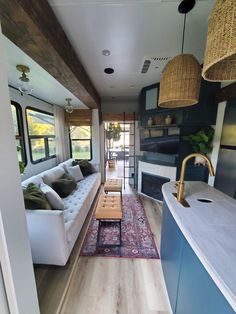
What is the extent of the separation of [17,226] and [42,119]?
359cm

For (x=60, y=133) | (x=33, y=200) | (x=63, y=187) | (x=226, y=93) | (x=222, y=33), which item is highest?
(x=226, y=93)

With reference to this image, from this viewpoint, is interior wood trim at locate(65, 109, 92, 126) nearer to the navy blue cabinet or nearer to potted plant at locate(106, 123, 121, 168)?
potted plant at locate(106, 123, 121, 168)

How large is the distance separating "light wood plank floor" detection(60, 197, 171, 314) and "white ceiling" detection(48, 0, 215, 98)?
2703 millimetres

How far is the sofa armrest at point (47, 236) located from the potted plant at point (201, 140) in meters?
2.72

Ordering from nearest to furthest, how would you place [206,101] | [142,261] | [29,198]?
[29,198] → [142,261] → [206,101]

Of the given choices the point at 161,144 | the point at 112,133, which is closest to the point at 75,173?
the point at 161,144

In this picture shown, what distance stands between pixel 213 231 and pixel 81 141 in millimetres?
4609

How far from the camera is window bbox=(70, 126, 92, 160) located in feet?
16.5

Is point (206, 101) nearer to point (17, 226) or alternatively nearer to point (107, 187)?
point (107, 187)

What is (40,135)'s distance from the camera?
12.6ft

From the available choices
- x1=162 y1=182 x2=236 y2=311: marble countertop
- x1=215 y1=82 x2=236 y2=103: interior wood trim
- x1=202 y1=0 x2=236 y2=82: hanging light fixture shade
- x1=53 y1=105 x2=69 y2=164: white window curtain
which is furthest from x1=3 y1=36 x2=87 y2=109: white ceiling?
x1=215 y1=82 x2=236 y2=103: interior wood trim

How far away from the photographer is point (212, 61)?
2.34 ft

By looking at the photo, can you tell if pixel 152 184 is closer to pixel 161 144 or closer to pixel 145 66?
pixel 161 144

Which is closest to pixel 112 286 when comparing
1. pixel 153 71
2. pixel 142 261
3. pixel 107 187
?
pixel 142 261
